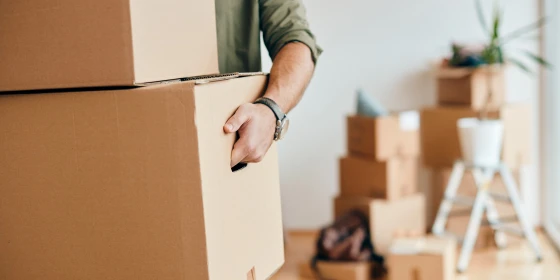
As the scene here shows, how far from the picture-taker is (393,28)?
441cm

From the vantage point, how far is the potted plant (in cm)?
361

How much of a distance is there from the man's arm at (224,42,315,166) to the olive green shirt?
44mm

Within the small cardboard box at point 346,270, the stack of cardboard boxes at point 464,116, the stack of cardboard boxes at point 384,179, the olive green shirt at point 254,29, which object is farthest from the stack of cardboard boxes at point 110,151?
the stack of cardboard boxes at point 464,116

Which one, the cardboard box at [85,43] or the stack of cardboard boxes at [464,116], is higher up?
the cardboard box at [85,43]

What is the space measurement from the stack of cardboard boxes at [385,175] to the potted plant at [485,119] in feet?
0.95

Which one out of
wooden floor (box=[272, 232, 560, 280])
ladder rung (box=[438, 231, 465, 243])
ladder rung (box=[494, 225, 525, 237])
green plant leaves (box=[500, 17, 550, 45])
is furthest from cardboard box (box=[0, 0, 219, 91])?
green plant leaves (box=[500, 17, 550, 45])

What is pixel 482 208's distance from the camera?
150 inches

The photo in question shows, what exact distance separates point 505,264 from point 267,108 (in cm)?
295

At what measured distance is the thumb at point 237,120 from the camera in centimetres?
102

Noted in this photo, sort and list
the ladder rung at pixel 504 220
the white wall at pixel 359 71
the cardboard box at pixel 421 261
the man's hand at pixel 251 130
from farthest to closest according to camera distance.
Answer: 1. the white wall at pixel 359 71
2. the ladder rung at pixel 504 220
3. the cardboard box at pixel 421 261
4. the man's hand at pixel 251 130

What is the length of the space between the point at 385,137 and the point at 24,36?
2837 mm

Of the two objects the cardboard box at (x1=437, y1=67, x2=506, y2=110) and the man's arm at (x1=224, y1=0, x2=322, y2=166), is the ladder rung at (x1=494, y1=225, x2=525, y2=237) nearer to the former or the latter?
the cardboard box at (x1=437, y1=67, x2=506, y2=110)

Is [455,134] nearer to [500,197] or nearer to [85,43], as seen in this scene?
[500,197]

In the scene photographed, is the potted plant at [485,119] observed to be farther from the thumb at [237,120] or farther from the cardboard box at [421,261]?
the thumb at [237,120]
